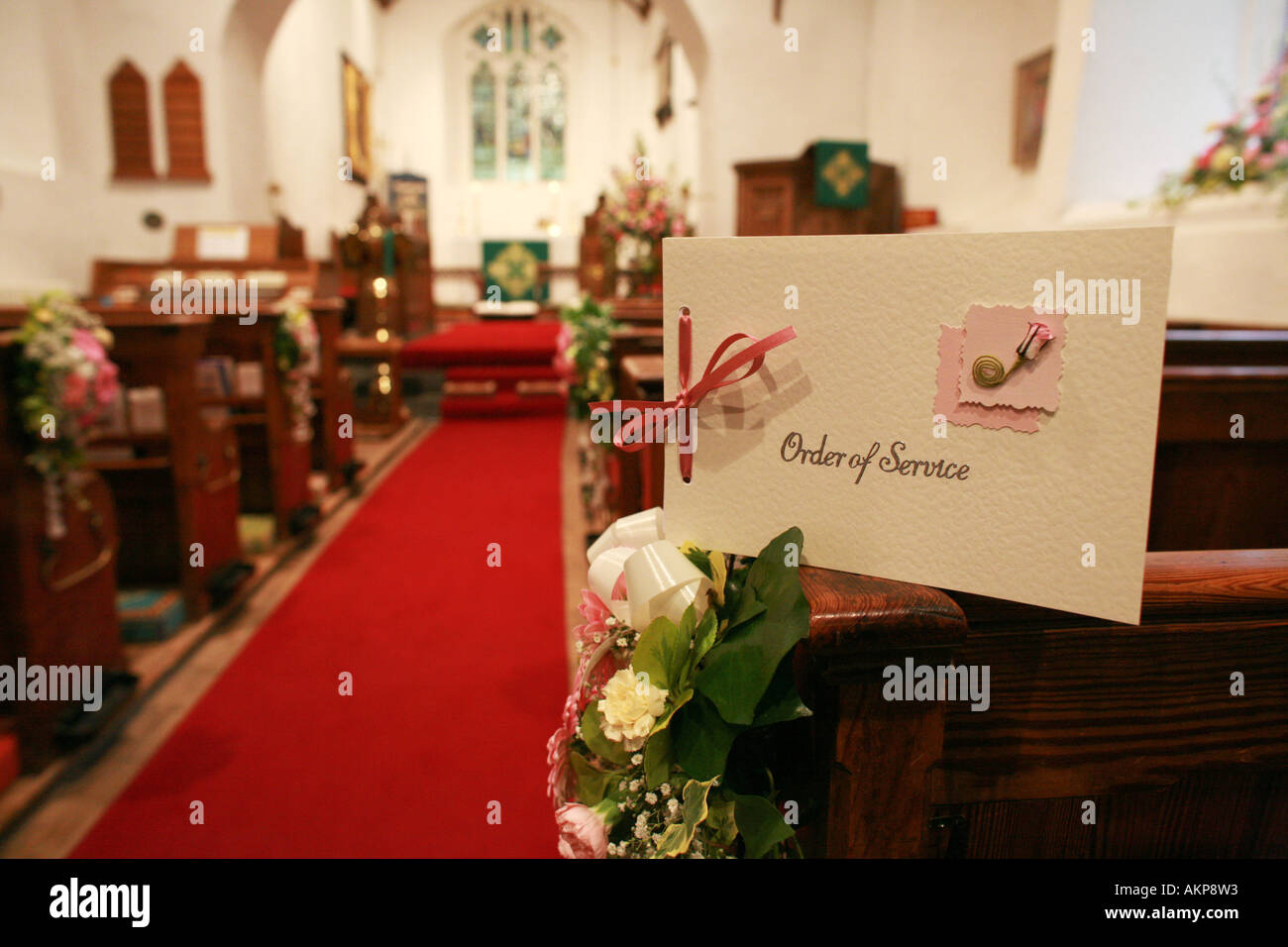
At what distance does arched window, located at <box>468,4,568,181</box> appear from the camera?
14820 millimetres

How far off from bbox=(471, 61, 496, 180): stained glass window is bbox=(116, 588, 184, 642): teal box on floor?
13131mm

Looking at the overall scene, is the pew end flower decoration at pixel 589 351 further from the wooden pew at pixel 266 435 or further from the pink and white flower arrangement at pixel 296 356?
the wooden pew at pixel 266 435

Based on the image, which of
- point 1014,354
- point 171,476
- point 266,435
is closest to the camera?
point 1014,354

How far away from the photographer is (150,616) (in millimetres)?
3129

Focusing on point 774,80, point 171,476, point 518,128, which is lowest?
point 171,476

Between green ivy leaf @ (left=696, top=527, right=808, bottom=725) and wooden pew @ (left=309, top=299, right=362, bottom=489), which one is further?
wooden pew @ (left=309, top=299, right=362, bottom=489)

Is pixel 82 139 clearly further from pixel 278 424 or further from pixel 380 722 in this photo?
pixel 380 722

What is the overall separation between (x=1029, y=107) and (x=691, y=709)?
24.6ft

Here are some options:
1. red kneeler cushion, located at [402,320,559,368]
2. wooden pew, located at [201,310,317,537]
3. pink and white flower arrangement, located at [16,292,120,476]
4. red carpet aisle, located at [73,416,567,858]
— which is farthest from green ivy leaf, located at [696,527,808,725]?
red kneeler cushion, located at [402,320,559,368]

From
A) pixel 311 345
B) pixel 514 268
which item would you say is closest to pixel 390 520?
pixel 311 345

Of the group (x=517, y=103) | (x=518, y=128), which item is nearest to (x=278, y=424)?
(x=518, y=128)

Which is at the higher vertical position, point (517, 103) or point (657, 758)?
point (517, 103)

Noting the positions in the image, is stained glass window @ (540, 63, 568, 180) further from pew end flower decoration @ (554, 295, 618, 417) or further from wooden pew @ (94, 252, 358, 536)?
pew end flower decoration @ (554, 295, 618, 417)

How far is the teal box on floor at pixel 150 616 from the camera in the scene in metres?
3.12
